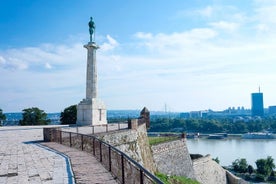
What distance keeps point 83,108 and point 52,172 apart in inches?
619

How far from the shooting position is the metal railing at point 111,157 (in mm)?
5379

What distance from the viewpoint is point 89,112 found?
23281 millimetres

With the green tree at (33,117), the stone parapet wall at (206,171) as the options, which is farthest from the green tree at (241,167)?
the green tree at (33,117)

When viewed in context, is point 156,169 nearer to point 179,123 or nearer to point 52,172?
point 52,172

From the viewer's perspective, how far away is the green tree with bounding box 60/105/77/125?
34.0 m

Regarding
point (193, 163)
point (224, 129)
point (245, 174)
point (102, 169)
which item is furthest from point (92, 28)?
point (224, 129)

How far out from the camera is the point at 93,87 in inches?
942

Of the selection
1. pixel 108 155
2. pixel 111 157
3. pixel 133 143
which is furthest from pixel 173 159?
pixel 111 157

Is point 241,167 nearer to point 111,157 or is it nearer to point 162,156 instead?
point 162,156

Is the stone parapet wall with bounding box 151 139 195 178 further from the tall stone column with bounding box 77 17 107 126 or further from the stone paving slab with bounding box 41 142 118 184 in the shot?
the stone paving slab with bounding box 41 142 118 184

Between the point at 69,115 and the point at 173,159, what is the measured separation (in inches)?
550

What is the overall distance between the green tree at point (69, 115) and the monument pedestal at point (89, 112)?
10.5 metres

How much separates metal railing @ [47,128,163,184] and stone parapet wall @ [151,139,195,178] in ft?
35.3

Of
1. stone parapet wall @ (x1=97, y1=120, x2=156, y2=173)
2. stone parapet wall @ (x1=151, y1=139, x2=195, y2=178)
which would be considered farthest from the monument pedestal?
stone parapet wall @ (x1=151, y1=139, x2=195, y2=178)
